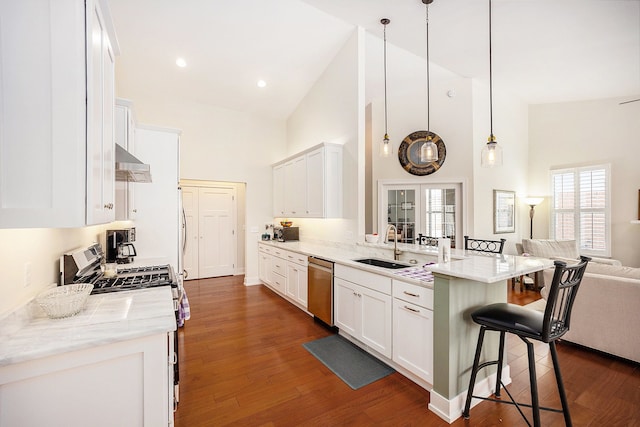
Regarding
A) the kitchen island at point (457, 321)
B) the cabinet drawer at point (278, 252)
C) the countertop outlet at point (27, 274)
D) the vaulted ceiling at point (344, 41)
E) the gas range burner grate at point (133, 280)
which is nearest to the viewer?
the countertop outlet at point (27, 274)

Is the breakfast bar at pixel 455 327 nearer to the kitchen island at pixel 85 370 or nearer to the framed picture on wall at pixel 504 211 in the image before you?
the kitchen island at pixel 85 370

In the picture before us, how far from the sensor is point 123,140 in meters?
2.64

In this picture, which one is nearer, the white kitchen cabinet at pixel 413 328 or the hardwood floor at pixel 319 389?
the hardwood floor at pixel 319 389

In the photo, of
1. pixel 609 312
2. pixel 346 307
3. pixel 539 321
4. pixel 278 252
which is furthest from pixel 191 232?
pixel 609 312

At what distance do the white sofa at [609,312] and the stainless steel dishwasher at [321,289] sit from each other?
2.28m

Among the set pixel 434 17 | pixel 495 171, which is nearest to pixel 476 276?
pixel 434 17

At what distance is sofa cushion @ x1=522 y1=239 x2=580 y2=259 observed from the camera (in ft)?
16.7

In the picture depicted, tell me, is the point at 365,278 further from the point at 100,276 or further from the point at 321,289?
the point at 100,276

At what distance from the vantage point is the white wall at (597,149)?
16.2 feet

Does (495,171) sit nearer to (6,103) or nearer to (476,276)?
(476,276)

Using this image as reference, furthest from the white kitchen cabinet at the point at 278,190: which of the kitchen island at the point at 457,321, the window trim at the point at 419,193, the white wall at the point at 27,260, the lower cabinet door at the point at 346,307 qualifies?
the kitchen island at the point at 457,321

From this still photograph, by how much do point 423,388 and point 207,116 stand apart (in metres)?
5.38

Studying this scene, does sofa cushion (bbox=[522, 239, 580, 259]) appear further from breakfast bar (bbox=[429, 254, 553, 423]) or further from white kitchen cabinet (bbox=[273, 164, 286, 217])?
white kitchen cabinet (bbox=[273, 164, 286, 217])

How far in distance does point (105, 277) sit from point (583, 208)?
298 inches
